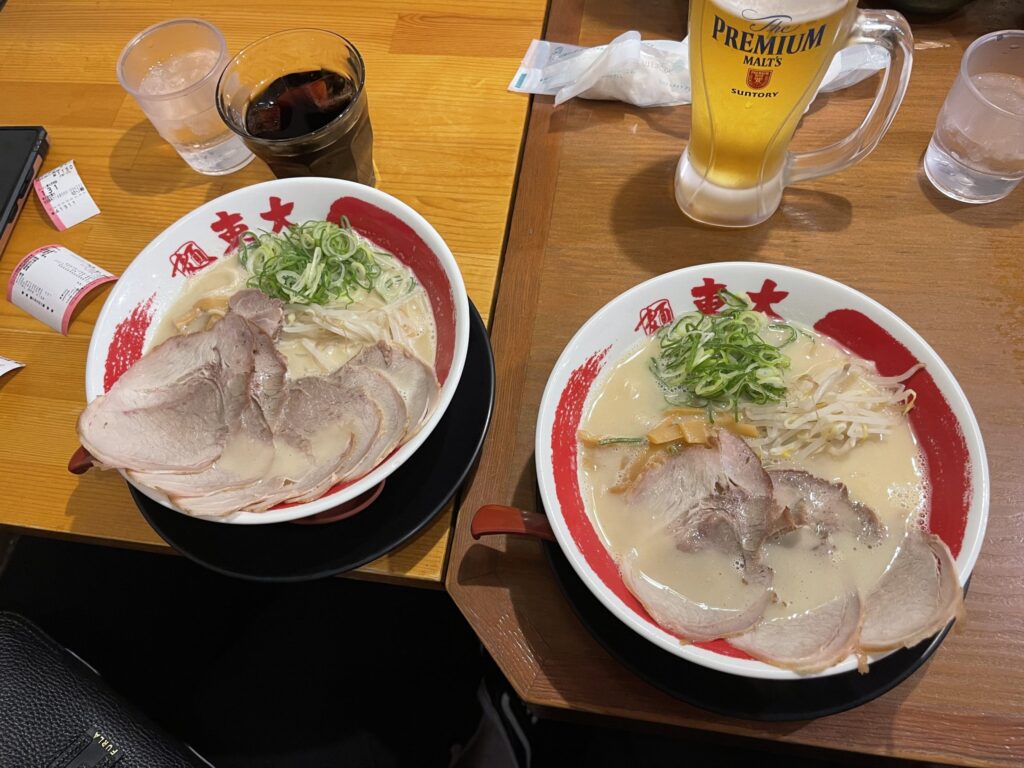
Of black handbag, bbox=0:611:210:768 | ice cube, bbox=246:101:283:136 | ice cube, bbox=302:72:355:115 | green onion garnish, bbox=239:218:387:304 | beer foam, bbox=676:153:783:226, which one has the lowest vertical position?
black handbag, bbox=0:611:210:768

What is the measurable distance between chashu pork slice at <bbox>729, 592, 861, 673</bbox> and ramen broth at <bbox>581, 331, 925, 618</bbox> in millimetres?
17

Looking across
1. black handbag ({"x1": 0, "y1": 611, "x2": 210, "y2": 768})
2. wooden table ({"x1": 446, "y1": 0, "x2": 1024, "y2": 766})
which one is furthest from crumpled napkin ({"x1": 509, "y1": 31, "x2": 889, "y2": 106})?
black handbag ({"x1": 0, "y1": 611, "x2": 210, "y2": 768})

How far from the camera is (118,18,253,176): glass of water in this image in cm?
143

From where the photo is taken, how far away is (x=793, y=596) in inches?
35.5

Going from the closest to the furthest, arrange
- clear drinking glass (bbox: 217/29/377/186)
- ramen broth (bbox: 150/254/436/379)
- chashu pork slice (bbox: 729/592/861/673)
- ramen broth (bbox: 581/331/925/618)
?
chashu pork slice (bbox: 729/592/861/673) < ramen broth (bbox: 581/331/925/618) < ramen broth (bbox: 150/254/436/379) < clear drinking glass (bbox: 217/29/377/186)

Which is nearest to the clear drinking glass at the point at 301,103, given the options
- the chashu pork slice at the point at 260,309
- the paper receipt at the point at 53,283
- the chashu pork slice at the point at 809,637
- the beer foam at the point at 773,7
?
the chashu pork slice at the point at 260,309

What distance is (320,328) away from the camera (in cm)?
118

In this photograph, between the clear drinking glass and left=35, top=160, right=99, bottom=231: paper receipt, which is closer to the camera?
the clear drinking glass

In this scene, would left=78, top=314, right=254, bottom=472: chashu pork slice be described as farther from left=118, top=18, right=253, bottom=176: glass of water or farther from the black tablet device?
the black tablet device

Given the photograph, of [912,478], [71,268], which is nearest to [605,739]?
[912,478]

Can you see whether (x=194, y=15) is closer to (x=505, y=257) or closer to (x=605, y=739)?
(x=505, y=257)

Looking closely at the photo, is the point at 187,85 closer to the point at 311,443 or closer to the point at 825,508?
the point at 311,443

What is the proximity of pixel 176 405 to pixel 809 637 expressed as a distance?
92 centimetres

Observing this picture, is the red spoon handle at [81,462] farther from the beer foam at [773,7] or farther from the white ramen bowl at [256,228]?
the beer foam at [773,7]
